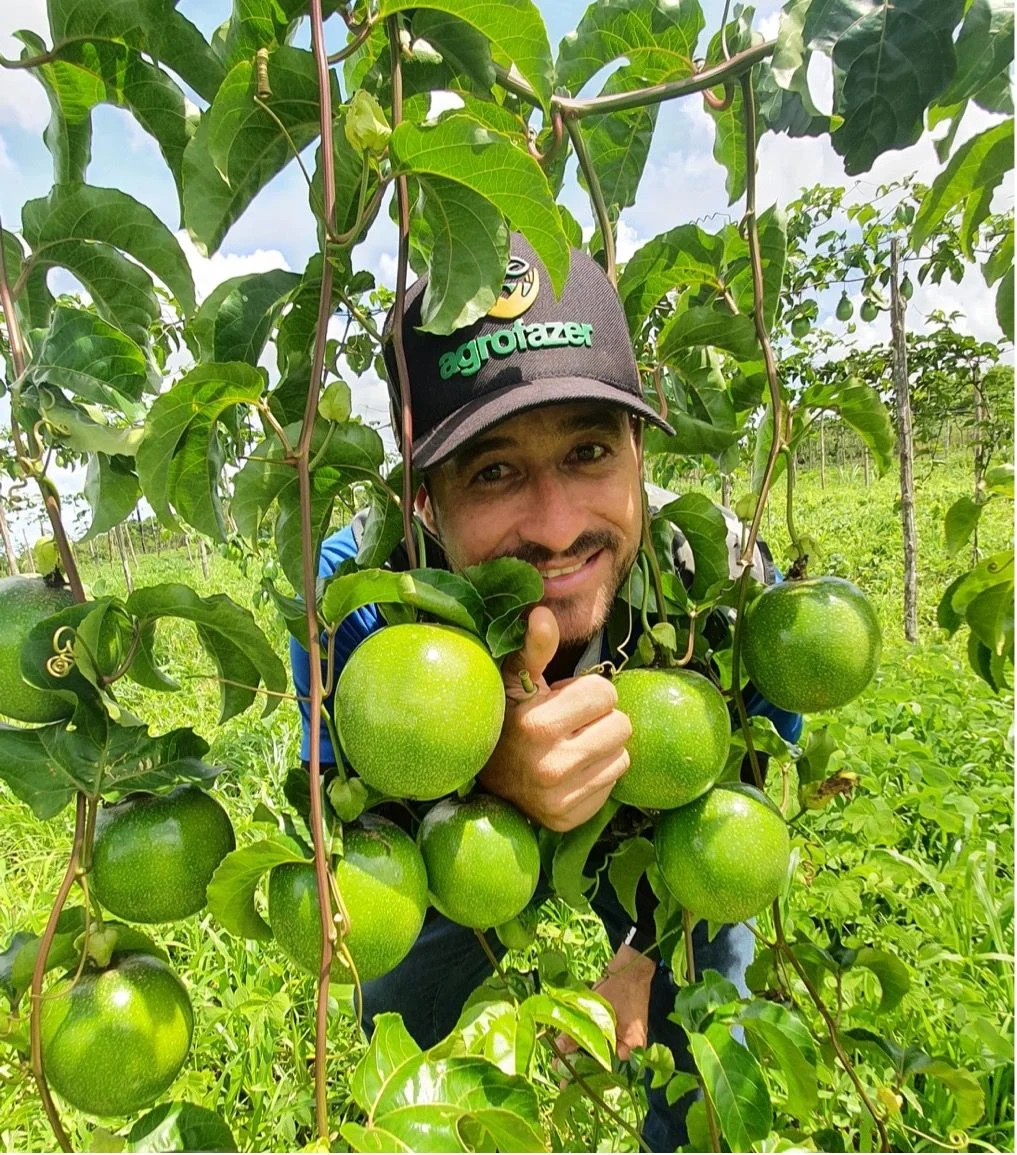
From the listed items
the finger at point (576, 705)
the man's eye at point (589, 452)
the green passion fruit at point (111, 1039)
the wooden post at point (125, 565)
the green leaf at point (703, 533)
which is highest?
the man's eye at point (589, 452)

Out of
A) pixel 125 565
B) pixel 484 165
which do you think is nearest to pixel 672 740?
pixel 484 165

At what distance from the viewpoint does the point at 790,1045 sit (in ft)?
3.13

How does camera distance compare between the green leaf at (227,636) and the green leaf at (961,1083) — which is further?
the green leaf at (961,1083)

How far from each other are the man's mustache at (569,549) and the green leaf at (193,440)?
557mm

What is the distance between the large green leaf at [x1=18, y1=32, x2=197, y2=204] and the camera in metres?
0.94

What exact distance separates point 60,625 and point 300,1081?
1.87 metres

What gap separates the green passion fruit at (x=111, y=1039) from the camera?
2.79 feet

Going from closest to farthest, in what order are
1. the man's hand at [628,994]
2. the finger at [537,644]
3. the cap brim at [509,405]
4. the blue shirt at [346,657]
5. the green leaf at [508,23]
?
1. the green leaf at [508,23]
2. the finger at [537,644]
3. the cap brim at [509,405]
4. the blue shirt at [346,657]
5. the man's hand at [628,994]

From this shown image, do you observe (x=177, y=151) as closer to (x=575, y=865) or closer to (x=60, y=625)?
(x=60, y=625)

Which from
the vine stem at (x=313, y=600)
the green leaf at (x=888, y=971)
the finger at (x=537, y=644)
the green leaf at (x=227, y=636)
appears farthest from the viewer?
the green leaf at (x=888, y=971)

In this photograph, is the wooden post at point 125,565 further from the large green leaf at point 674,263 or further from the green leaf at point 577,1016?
the large green leaf at point 674,263

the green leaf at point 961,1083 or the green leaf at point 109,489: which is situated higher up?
the green leaf at point 109,489

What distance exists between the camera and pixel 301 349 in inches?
45.0

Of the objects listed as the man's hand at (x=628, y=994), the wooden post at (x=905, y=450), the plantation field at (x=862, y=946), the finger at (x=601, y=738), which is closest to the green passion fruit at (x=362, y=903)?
the plantation field at (x=862, y=946)
